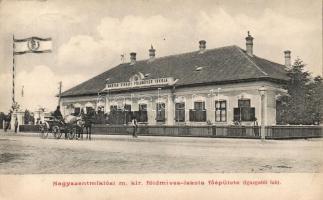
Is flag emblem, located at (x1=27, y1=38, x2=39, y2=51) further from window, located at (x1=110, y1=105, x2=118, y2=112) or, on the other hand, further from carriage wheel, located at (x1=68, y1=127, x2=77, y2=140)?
window, located at (x1=110, y1=105, x2=118, y2=112)

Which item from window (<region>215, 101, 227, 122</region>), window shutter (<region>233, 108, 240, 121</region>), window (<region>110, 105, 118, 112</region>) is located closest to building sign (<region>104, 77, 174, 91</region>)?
window (<region>110, 105, 118, 112</region>)

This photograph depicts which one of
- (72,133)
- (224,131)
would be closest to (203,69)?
(224,131)

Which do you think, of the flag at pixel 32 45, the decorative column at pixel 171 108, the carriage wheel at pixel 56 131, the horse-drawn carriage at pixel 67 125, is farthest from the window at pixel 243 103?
the flag at pixel 32 45

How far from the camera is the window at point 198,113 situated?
18817mm

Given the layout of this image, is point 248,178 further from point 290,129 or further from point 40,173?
point 290,129

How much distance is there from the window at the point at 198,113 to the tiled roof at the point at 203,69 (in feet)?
2.99

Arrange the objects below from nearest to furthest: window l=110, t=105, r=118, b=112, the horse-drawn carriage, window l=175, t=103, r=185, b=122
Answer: the horse-drawn carriage < window l=175, t=103, r=185, b=122 < window l=110, t=105, r=118, b=112

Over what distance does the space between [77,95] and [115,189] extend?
15.1 metres

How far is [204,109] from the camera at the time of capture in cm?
1881

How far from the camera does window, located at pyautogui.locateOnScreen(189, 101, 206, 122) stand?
61.7 ft

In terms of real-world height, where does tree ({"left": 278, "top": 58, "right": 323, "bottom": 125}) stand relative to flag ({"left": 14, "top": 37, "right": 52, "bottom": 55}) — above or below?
below

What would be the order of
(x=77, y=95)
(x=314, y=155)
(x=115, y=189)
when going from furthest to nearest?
(x=77, y=95) < (x=314, y=155) < (x=115, y=189)

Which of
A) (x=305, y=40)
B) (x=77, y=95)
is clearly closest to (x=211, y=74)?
(x=77, y=95)

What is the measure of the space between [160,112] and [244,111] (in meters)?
4.07
